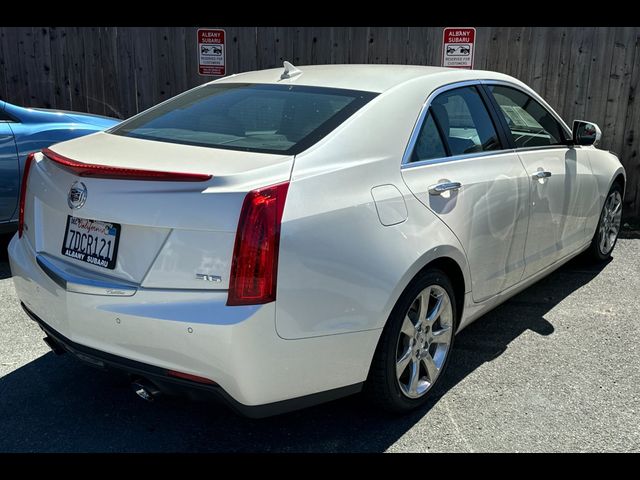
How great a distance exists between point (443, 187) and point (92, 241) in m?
1.64

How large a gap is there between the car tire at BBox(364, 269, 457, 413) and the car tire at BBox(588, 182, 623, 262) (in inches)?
102

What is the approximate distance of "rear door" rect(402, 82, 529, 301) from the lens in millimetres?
3232

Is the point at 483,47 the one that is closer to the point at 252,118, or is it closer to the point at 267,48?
the point at 267,48

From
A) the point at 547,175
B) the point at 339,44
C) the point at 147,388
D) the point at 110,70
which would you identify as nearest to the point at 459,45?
the point at 339,44

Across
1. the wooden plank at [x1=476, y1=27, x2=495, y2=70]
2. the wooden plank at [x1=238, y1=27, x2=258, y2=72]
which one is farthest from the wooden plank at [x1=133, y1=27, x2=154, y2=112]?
the wooden plank at [x1=476, y1=27, x2=495, y2=70]

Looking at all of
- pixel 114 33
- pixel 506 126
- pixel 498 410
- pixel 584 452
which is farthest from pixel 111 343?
pixel 114 33

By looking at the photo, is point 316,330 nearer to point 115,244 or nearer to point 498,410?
point 115,244

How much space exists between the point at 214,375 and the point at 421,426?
1178 mm

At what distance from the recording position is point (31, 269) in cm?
299

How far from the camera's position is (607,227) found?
18.6 ft

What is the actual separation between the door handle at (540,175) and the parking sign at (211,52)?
15.4ft

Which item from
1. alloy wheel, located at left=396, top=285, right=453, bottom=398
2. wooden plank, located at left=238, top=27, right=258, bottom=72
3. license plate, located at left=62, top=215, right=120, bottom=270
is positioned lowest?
alloy wheel, located at left=396, top=285, right=453, bottom=398

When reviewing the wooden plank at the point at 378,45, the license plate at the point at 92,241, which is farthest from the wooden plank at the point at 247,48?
the license plate at the point at 92,241

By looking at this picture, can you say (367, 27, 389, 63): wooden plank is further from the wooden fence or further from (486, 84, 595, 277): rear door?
(486, 84, 595, 277): rear door
